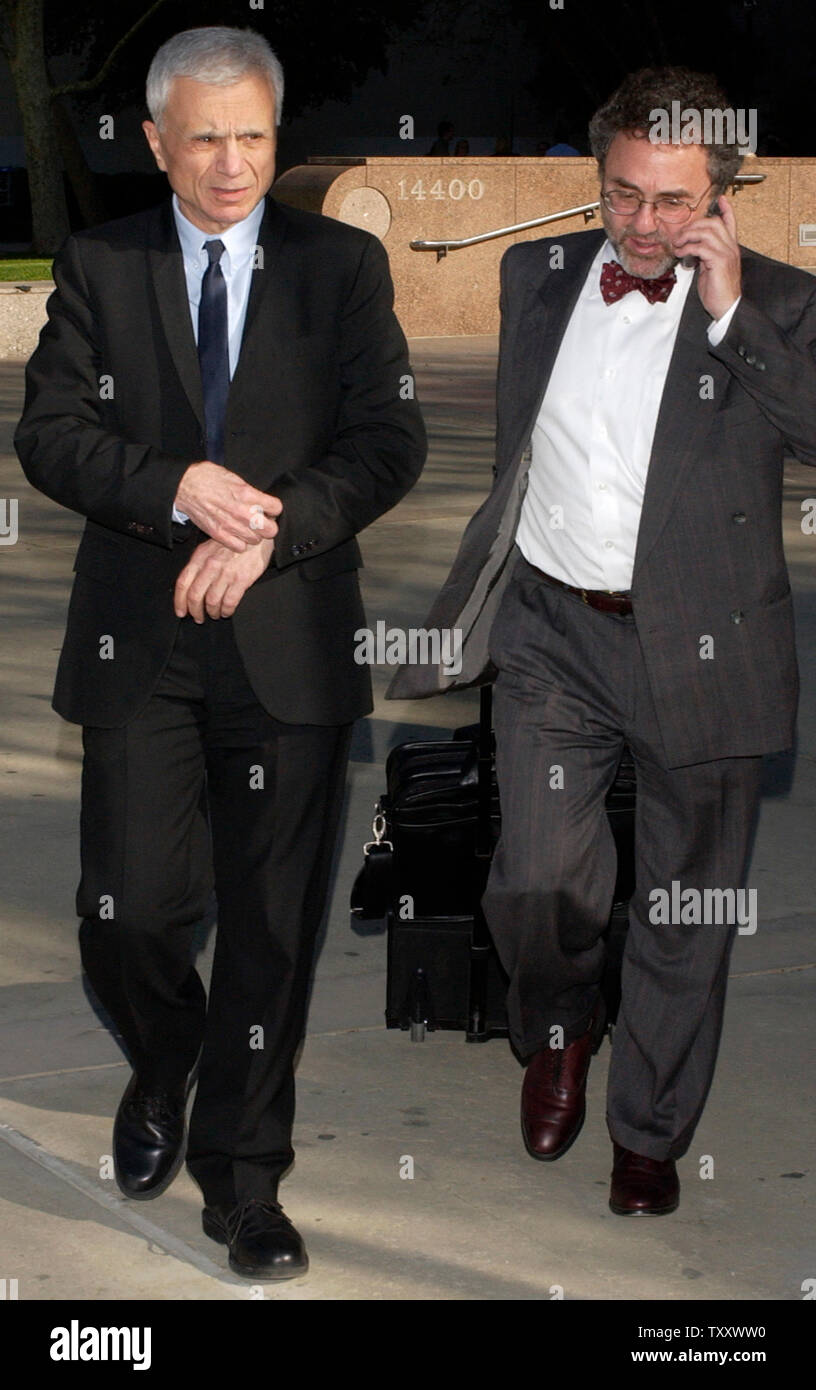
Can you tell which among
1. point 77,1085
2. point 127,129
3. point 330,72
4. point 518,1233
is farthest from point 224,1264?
point 127,129

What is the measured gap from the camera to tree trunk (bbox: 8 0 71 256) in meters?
26.9

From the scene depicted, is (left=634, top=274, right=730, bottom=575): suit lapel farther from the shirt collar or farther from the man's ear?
Result: the man's ear

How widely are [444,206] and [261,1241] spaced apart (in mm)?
18143

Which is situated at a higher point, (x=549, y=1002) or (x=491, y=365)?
(x=549, y=1002)

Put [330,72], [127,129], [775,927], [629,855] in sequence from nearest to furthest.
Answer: [629,855], [775,927], [330,72], [127,129]

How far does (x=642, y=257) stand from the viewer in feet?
12.1

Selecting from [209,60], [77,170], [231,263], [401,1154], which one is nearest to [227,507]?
[231,263]

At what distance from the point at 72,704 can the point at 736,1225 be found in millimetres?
1545

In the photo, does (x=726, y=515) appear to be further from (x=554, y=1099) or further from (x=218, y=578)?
(x=554, y=1099)

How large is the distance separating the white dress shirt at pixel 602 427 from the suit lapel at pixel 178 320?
0.71m

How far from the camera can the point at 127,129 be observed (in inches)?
1921

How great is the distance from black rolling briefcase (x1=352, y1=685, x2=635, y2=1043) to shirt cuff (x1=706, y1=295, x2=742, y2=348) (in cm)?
103

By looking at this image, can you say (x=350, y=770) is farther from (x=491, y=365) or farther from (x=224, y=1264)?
(x=491, y=365)

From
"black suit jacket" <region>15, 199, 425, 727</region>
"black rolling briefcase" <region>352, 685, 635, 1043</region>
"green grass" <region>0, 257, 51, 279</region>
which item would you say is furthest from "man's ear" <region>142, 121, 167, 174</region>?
"green grass" <region>0, 257, 51, 279</region>
